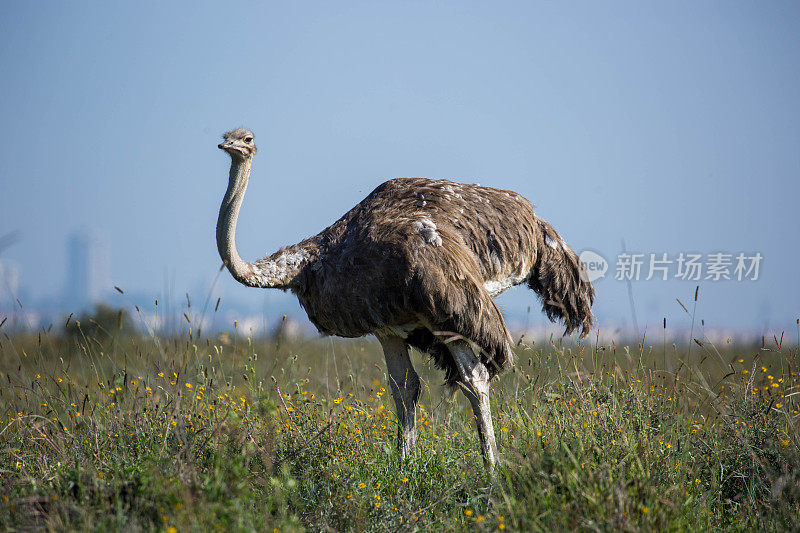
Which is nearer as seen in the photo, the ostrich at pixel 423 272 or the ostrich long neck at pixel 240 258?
the ostrich at pixel 423 272

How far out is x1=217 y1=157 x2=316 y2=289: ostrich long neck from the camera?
5.02 metres

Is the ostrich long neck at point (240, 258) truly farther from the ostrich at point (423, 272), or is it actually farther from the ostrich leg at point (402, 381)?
the ostrich leg at point (402, 381)

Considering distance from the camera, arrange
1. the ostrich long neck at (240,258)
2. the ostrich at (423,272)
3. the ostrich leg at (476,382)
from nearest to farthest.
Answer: the ostrich at (423,272), the ostrich leg at (476,382), the ostrich long neck at (240,258)

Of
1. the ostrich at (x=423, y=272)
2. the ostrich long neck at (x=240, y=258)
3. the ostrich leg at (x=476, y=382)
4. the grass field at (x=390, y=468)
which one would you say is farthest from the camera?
the ostrich long neck at (x=240, y=258)

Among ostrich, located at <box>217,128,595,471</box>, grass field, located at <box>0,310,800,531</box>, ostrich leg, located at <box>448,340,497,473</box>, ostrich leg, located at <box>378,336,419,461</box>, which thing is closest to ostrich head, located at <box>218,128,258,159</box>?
ostrich, located at <box>217,128,595,471</box>

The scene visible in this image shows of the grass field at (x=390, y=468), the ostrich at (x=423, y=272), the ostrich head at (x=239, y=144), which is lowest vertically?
the grass field at (x=390, y=468)

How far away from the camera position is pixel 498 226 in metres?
5.24

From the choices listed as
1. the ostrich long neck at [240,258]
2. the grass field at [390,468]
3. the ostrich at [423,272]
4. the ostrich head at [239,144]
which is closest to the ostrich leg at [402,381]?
the ostrich at [423,272]

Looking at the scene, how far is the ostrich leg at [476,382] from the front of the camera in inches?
188

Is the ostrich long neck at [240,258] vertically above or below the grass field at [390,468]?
above

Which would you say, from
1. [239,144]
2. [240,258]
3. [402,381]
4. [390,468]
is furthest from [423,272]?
[239,144]

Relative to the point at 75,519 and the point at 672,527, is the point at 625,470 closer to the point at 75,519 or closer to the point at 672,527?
the point at 672,527

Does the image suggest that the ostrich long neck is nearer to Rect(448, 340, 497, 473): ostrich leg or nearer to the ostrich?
the ostrich

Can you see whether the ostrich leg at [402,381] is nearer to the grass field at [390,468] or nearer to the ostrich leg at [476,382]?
the grass field at [390,468]
